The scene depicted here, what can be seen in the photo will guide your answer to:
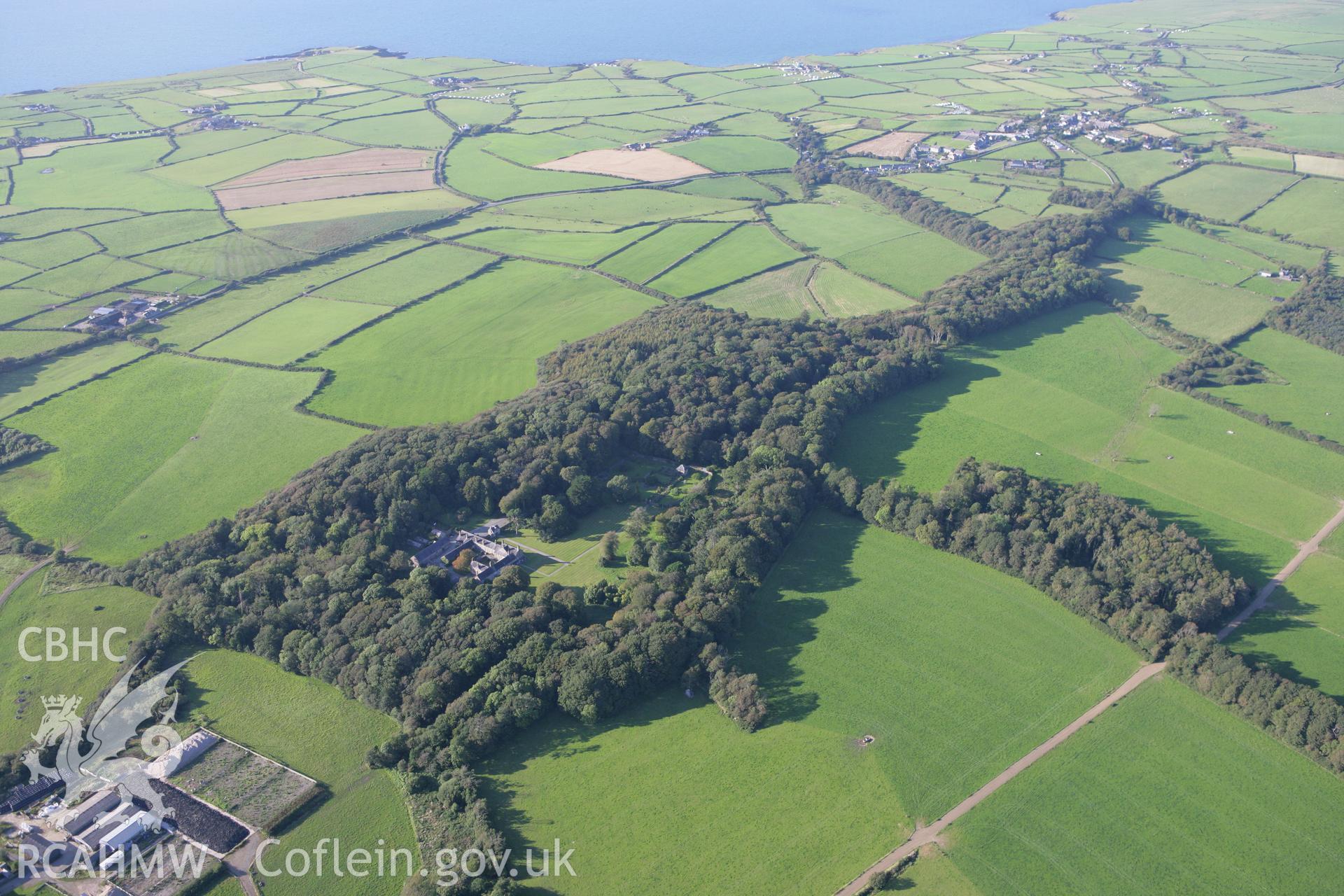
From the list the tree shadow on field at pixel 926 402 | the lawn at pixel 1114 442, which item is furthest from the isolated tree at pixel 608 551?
the lawn at pixel 1114 442

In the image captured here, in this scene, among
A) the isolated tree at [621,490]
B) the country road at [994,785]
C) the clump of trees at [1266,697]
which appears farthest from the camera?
the isolated tree at [621,490]

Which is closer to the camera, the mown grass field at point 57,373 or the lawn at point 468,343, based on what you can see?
the lawn at point 468,343

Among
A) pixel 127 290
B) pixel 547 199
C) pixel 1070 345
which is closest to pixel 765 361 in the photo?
pixel 1070 345

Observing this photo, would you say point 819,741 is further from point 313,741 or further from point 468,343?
point 468,343

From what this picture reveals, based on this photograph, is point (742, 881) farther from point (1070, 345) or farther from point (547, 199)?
point (547, 199)

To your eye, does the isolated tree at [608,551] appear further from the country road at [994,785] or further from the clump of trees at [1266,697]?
the clump of trees at [1266,697]

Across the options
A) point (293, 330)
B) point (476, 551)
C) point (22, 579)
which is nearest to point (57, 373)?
point (293, 330)

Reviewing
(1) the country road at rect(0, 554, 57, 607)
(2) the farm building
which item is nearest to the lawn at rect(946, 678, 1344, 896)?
(2) the farm building
